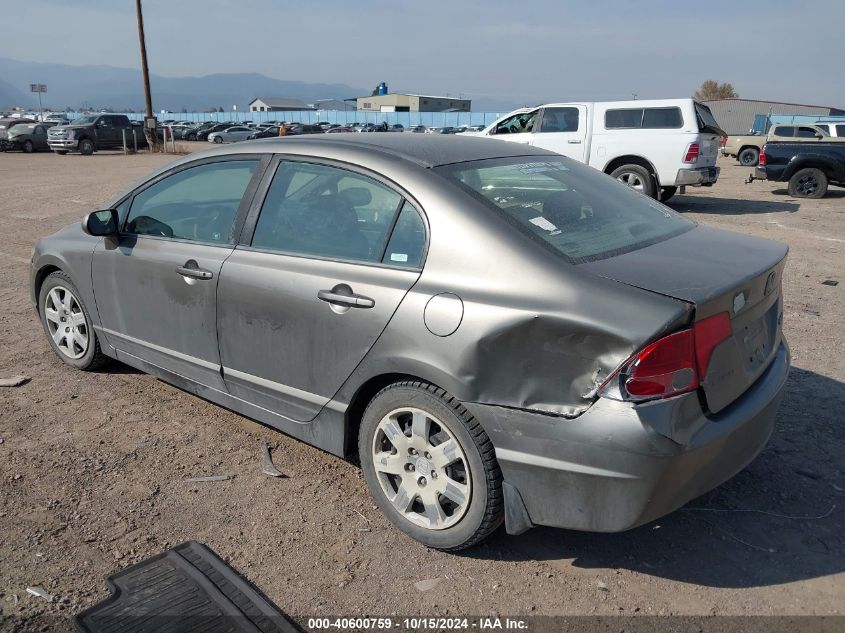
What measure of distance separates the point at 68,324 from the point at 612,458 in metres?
3.95

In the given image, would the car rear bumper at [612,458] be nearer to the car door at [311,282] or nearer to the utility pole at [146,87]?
the car door at [311,282]

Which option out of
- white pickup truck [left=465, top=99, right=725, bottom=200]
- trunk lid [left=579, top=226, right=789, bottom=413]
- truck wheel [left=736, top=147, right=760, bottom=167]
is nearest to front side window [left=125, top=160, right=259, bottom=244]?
trunk lid [left=579, top=226, right=789, bottom=413]

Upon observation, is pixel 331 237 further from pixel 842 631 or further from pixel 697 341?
pixel 842 631

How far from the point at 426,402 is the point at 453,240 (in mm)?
659

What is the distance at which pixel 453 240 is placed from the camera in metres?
2.75

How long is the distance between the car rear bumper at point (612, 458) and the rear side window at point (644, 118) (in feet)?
37.7

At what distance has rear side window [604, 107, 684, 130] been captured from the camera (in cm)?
1292

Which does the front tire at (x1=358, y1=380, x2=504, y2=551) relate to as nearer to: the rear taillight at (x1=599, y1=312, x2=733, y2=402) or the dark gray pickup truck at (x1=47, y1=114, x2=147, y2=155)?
the rear taillight at (x1=599, y1=312, x2=733, y2=402)

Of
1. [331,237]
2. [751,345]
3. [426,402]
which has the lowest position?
[426,402]

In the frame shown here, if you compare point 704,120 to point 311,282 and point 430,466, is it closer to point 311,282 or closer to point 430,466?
point 311,282

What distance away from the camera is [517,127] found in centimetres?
1438

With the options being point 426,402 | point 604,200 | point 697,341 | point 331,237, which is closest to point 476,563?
point 426,402

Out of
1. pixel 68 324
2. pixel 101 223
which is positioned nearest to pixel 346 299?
pixel 101 223

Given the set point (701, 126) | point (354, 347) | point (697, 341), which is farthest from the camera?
point (701, 126)
